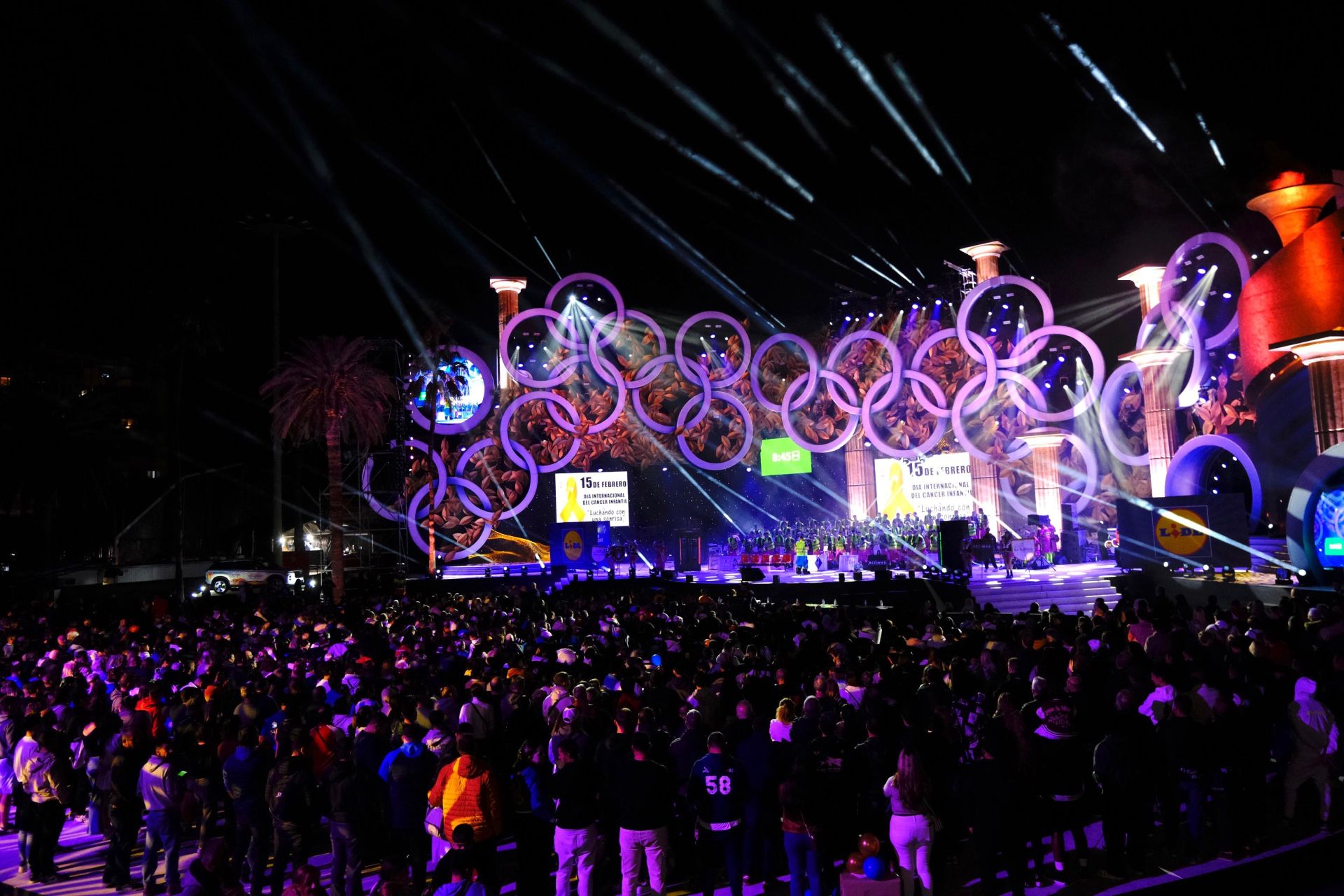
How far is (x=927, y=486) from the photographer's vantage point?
34.7 metres

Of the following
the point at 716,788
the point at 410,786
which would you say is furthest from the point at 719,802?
the point at 410,786

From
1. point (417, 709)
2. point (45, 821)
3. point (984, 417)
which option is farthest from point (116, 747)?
point (984, 417)

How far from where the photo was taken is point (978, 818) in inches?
300

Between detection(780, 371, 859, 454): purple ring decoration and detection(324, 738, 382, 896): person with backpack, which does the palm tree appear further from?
detection(324, 738, 382, 896): person with backpack

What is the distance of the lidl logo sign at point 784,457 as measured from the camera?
3697 centimetres

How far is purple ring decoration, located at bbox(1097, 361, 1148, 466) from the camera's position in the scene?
93.6 ft

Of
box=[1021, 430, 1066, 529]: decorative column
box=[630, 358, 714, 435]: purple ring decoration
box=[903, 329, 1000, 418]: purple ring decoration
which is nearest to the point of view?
box=[903, 329, 1000, 418]: purple ring decoration

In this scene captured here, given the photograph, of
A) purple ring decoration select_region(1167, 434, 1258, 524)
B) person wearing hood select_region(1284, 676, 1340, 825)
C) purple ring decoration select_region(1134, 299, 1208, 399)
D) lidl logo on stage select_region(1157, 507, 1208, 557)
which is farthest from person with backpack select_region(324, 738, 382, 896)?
purple ring decoration select_region(1134, 299, 1208, 399)

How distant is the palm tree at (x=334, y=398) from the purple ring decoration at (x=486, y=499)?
3.21 m

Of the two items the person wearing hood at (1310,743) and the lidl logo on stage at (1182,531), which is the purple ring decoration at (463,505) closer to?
the lidl logo on stage at (1182,531)

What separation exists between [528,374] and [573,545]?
6799 millimetres

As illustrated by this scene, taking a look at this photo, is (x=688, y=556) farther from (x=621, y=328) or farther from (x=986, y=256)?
(x=986, y=256)

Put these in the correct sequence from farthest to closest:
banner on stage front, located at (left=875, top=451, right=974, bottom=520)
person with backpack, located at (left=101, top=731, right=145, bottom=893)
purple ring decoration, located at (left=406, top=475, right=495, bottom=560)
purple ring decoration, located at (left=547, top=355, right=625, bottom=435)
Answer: purple ring decoration, located at (left=406, top=475, right=495, bottom=560), purple ring decoration, located at (left=547, top=355, right=625, bottom=435), banner on stage front, located at (left=875, top=451, right=974, bottom=520), person with backpack, located at (left=101, top=731, right=145, bottom=893)

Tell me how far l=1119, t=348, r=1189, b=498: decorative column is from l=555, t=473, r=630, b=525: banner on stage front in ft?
60.0
